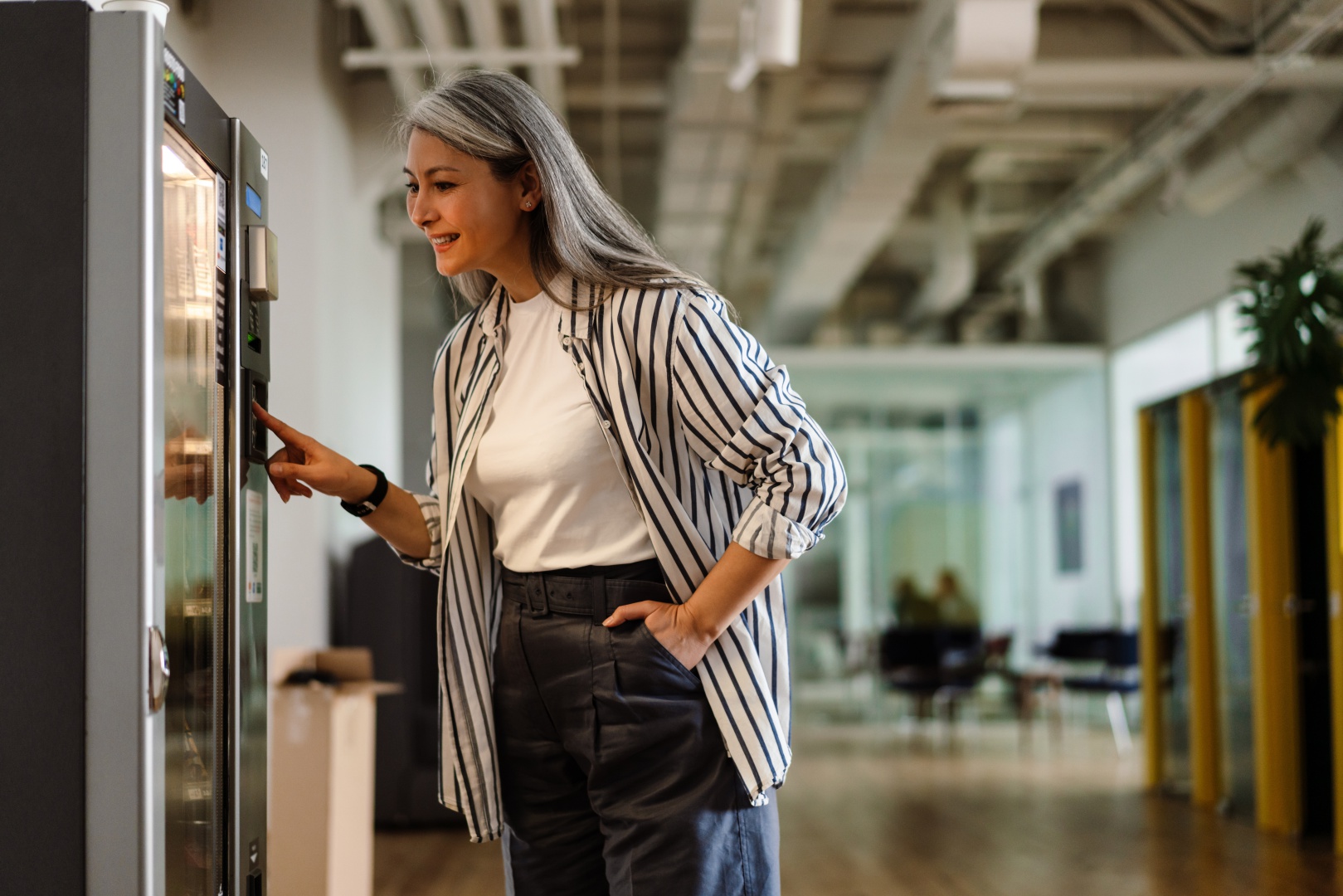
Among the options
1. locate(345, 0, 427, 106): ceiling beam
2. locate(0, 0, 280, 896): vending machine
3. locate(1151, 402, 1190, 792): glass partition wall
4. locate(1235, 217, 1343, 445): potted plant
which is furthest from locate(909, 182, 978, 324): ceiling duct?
locate(0, 0, 280, 896): vending machine

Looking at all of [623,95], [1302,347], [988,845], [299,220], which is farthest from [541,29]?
[988,845]

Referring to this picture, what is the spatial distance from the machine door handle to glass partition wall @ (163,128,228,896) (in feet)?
0.26

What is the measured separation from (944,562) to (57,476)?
1163cm

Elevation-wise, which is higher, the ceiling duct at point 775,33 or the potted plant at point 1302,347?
the ceiling duct at point 775,33

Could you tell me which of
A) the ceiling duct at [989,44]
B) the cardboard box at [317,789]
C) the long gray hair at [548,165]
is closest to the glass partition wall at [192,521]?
the long gray hair at [548,165]

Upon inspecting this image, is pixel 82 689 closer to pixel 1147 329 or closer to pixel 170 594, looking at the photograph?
pixel 170 594

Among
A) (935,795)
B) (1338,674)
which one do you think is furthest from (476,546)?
(935,795)

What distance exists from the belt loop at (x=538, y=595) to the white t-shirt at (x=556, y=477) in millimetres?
11

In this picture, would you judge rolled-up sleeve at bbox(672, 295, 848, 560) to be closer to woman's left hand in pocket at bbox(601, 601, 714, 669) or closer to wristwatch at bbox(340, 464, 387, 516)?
woman's left hand in pocket at bbox(601, 601, 714, 669)

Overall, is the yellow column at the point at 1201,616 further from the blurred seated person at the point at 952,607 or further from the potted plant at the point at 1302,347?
the blurred seated person at the point at 952,607

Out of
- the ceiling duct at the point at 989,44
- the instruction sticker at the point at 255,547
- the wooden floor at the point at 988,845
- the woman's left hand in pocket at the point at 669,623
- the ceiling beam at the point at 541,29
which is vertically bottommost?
the wooden floor at the point at 988,845

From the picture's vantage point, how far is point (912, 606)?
12219mm

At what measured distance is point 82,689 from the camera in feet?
4.02

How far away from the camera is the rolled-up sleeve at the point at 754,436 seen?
138 centimetres
